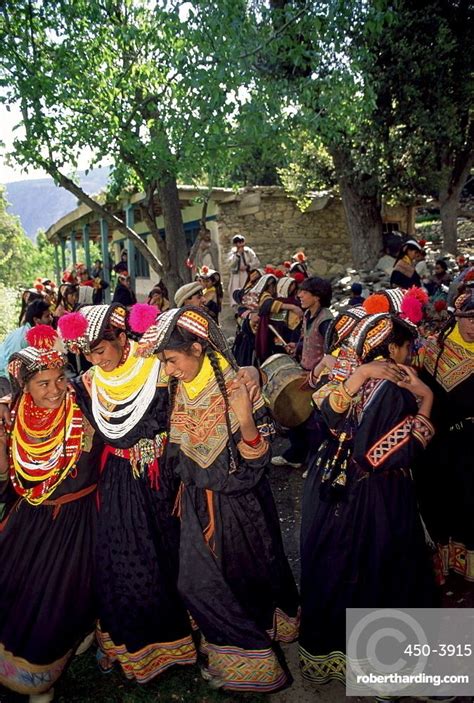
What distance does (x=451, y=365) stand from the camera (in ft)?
13.0

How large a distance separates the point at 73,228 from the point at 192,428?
2305 cm

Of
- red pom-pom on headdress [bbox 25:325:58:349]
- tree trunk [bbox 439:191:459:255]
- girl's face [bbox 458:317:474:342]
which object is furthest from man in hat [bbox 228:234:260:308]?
red pom-pom on headdress [bbox 25:325:58:349]

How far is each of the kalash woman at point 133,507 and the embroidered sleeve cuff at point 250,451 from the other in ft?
1.65

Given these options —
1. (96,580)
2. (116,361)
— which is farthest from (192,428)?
(96,580)

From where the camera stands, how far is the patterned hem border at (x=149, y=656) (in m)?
3.30

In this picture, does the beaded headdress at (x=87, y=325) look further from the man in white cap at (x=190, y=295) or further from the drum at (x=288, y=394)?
the man in white cap at (x=190, y=295)

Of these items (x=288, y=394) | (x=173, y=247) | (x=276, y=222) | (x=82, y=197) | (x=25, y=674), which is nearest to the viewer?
(x=25, y=674)

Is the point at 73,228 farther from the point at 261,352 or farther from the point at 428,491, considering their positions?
the point at 428,491

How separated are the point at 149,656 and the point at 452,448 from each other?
90.8 inches

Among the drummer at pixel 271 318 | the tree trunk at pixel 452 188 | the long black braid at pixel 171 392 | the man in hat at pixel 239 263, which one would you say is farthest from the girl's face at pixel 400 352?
the tree trunk at pixel 452 188

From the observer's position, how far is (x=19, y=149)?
24.5 ft

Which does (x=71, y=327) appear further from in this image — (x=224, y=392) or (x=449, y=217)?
(x=449, y=217)

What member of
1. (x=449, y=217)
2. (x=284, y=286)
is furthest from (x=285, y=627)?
(x=449, y=217)

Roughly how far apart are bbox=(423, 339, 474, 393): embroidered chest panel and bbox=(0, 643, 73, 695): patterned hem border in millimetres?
2857
